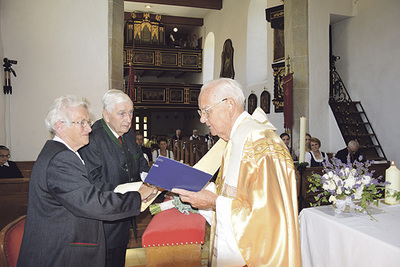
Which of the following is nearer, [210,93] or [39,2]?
[210,93]

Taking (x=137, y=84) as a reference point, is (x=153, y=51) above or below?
above

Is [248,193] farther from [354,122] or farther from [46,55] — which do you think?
[354,122]

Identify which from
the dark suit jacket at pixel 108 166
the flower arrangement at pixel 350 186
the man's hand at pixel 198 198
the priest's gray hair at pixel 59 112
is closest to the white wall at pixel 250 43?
the flower arrangement at pixel 350 186

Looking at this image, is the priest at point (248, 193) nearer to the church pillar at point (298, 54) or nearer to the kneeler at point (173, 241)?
the kneeler at point (173, 241)

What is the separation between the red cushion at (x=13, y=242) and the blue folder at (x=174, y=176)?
0.74 meters

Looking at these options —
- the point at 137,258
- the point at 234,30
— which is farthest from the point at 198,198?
the point at 234,30

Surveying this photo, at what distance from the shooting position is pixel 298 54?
27.7 ft

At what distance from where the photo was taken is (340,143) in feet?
27.5

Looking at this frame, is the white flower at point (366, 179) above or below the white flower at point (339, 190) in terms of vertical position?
above

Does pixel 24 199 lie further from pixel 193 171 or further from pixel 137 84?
pixel 137 84

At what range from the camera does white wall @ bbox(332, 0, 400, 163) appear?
7.72 m

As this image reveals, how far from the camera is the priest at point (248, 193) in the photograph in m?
1.75

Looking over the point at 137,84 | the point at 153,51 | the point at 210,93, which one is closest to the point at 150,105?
the point at 137,84

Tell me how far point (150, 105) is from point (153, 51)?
2.97 meters
